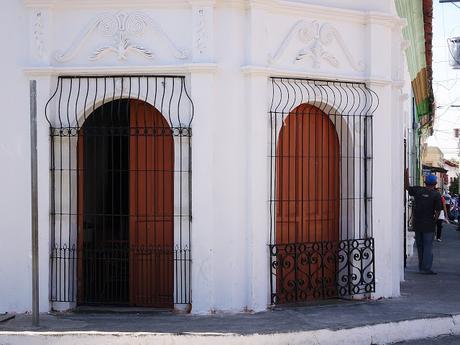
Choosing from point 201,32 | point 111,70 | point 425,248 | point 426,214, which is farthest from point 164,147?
point 425,248

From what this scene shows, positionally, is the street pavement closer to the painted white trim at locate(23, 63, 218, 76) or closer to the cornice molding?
the painted white trim at locate(23, 63, 218, 76)

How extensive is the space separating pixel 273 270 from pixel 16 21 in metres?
4.36

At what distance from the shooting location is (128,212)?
8664 millimetres

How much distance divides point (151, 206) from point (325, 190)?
7.70 ft

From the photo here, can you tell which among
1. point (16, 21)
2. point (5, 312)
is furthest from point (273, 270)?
point (16, 21)

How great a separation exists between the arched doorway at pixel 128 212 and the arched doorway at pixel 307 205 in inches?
56.4

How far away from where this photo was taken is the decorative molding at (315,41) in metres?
8.62

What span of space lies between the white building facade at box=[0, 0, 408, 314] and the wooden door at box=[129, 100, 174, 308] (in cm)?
2

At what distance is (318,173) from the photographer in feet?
30.1

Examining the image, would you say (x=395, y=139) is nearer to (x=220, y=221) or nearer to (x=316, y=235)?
(x=316, y=235)

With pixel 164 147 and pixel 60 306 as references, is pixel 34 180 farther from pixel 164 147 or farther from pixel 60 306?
pixel 60 306

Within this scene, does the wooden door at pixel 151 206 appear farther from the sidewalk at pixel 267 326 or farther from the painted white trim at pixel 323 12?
the painted white trim at pixel 323 12

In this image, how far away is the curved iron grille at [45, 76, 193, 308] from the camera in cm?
834

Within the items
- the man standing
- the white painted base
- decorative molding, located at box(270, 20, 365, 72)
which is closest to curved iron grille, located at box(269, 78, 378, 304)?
decorative molding, located at box(270, 20, 365, 72)
